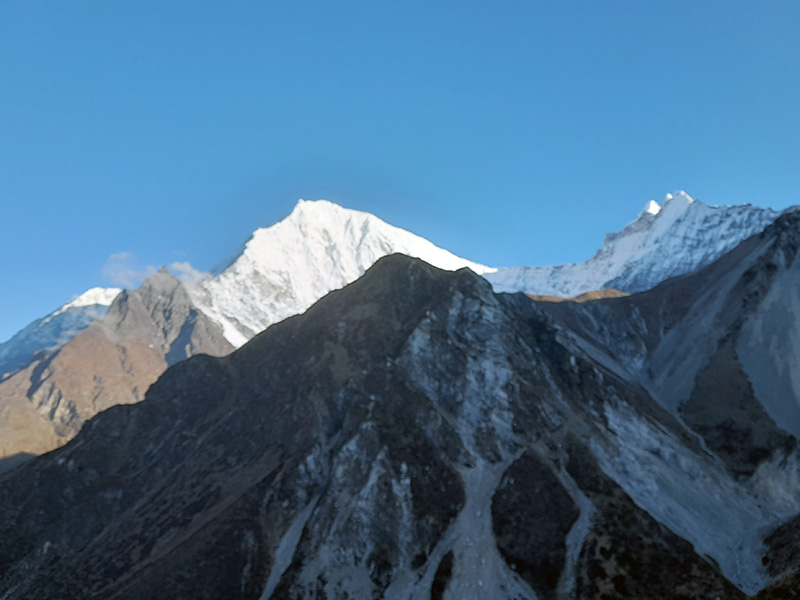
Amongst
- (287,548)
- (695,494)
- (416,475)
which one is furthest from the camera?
(695,494)

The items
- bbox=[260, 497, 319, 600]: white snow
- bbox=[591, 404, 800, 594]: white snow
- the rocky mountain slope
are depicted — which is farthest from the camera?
bbox=[591, 404, 800, 594]: white snow

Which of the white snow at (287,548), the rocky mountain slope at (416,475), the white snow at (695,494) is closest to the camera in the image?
the white snow at (287,548)

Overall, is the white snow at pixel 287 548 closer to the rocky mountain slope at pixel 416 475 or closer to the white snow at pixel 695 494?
the rocky mountain slope at pixel 416 475

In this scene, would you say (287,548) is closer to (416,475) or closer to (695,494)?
(416,475)

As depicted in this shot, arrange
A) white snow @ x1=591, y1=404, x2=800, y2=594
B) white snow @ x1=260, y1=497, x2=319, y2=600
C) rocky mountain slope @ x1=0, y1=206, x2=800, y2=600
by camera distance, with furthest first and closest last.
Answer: white snow @ x1=591, y1=404, x2=800, y2=594
rocky mountain slope @ x1=0, y1=206, x2=800, y2=600
white snow @ x1=260, y1=497, x2=319, y2=600

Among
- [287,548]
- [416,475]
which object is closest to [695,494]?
[416,475]

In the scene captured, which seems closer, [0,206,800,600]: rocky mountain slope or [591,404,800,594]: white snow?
[0,206,800,600]: rocky mountain slope

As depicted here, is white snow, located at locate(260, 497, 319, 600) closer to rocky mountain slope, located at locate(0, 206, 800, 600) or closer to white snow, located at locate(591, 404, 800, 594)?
rocky mountain slope, located at locate(0, 206, 800, 600)

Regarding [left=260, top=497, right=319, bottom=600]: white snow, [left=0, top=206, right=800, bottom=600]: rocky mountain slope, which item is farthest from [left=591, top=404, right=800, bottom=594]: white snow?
[left=260, top=497, right=319, bottom=600]: white snow

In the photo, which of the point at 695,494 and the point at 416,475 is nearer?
the point at 416,475


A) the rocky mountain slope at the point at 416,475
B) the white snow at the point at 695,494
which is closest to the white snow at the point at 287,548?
the rocky mountain slope at the point at 416,475
